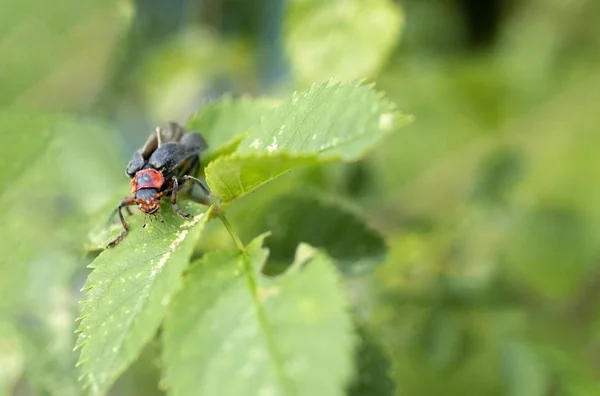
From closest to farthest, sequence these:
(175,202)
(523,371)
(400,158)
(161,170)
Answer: (175,202), (161,170), (523,371), (400,158)

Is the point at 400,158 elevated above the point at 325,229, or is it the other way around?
the point at 325,229

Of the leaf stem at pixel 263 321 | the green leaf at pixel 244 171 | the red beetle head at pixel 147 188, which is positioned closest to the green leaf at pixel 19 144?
the red beetle head at pixel 147 188

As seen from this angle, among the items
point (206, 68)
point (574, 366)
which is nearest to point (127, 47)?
point (206, 68)

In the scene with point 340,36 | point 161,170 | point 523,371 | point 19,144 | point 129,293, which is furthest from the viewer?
point 340,36

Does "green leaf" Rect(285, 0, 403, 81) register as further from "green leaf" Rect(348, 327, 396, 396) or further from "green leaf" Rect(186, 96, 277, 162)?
"green leaf" Rect(348, 327, 396, 396)

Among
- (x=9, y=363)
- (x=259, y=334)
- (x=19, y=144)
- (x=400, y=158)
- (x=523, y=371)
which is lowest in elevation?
(x=523, y=371)

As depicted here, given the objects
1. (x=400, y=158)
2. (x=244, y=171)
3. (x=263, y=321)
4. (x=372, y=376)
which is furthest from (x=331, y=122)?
(x=400, y=158)

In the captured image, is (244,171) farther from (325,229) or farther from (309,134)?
(325,229)

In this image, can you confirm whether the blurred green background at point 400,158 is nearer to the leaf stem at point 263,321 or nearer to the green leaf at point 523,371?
the green leaf at point 523,371
